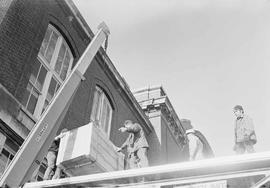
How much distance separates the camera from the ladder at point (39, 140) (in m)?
5.50

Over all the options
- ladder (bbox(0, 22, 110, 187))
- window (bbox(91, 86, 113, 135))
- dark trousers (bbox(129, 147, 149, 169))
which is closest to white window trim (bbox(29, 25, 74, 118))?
window (bbox(91, 86, 113, 135))

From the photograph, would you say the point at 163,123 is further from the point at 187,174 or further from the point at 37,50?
the point at 187,174

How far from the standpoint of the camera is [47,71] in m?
11.3

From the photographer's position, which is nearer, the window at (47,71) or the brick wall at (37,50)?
the brick wall at (37,50)

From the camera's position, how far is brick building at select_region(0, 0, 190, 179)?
29.0 feet

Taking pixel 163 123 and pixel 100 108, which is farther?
pixel 163 123

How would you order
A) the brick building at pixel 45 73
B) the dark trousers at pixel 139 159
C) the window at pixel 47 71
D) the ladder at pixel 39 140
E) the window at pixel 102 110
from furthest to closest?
the window at pixel 102 110
the window at pixel 47 71
the brick building at pixel 45 73
the dark trousers at pixel 139 159
the ladder at pixel 39 140

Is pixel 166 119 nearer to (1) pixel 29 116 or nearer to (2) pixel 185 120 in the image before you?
(2) pixel 185 120

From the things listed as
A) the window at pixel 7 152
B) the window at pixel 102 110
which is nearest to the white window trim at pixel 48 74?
the window at pixel 7 152

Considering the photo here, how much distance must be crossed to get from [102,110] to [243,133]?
846 cm

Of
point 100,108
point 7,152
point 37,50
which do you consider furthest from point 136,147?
point 100,108

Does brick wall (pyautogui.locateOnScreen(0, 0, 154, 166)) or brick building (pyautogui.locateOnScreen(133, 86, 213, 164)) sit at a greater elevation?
brick building (pyautogui.locateOnScreen(133, 86, 213, 164))

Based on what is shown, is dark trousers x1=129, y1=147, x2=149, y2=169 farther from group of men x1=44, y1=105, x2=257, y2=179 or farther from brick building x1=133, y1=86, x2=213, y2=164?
brick building x1=133, y1=86, x2=213, y2=164

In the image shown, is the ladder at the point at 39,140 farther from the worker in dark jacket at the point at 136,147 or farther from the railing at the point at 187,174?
the worker in dark jacket at the point at 136,147
